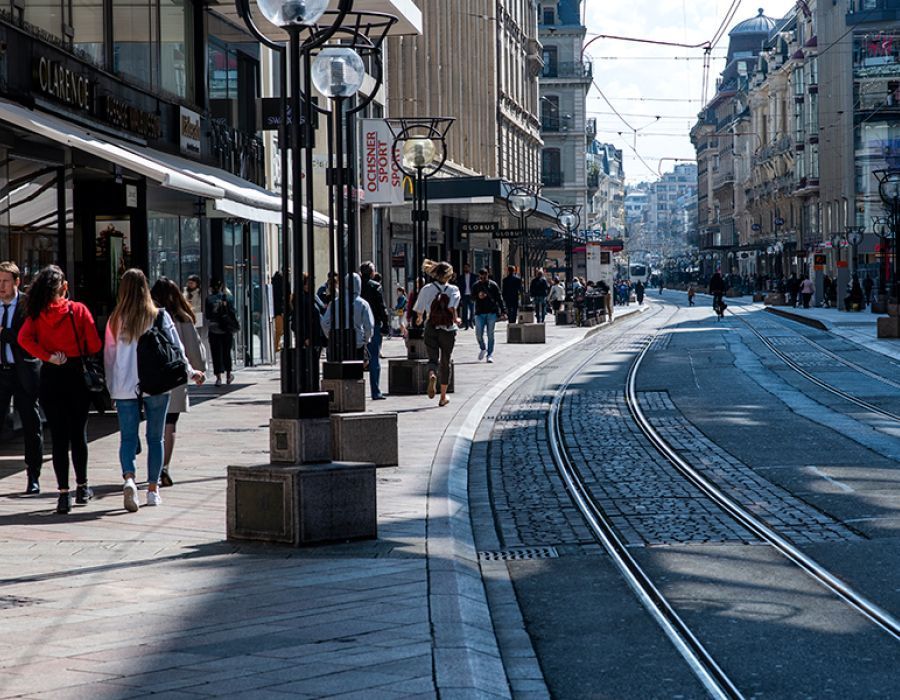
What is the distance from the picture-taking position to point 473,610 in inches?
291

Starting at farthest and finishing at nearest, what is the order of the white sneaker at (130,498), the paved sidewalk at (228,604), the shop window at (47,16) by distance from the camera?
the shop window at (47,16)
the white sneaker at (130,498)
the paved sidewalk at (228,604)

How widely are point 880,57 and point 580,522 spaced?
260 ft

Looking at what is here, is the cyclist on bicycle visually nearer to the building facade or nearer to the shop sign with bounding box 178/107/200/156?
the shop sign with bounding box 178/107/200/156

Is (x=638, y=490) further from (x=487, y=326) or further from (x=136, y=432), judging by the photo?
(x=487, y=326)

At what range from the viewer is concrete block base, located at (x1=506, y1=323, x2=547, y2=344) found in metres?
37.6

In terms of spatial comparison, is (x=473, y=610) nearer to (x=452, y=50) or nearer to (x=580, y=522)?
(x=580, y=522)

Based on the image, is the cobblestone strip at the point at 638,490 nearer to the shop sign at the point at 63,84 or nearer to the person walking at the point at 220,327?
the shop sign at the point at 63,84

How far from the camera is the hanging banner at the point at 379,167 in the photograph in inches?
1427

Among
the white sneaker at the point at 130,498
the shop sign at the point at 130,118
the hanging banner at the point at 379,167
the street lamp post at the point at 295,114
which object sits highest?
the hanging banner at the point at 379,167

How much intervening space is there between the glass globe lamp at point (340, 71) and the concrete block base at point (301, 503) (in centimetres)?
556

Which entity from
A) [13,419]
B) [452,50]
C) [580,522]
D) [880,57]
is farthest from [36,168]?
[880,57]

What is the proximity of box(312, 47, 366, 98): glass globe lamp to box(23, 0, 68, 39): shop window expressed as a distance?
376cm

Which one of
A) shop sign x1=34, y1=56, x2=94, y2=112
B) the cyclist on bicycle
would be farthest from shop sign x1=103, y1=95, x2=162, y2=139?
the cyclist on bicycle

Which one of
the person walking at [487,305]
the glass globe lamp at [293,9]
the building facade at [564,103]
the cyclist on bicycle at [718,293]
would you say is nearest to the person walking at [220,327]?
the person walking at [487,305]
